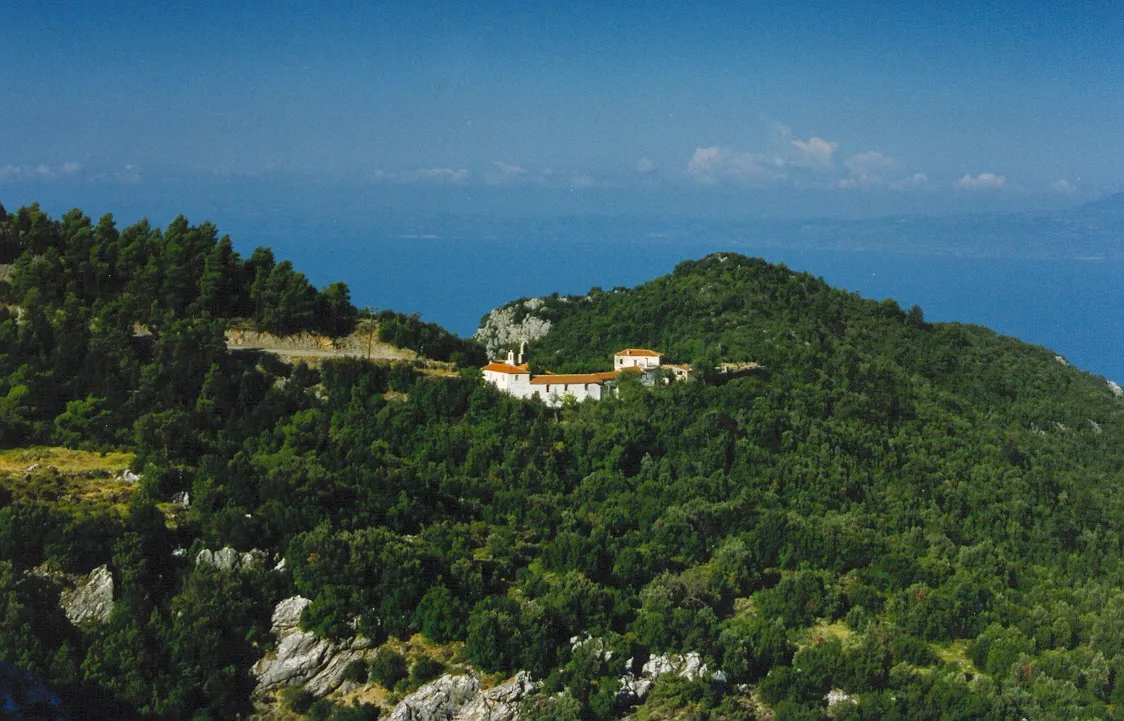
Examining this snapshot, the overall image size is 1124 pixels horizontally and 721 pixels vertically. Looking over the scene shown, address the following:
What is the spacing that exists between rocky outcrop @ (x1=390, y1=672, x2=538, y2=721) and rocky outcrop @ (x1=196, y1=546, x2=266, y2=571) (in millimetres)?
4826

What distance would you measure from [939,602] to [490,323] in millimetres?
31212

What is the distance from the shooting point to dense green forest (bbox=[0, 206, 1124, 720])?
2233 cm

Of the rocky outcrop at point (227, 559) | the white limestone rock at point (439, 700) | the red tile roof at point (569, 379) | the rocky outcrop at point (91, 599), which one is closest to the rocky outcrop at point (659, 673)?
the white limestone rock at point (439, 700)

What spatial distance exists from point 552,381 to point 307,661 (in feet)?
45.4

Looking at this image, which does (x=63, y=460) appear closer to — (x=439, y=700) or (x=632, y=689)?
(x=439, y=700)

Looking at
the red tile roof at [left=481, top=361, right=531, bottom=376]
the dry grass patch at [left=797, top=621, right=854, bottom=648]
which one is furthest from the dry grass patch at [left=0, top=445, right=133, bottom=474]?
the dry grass patch at [left=797, top=621, right=854, bottom=648]

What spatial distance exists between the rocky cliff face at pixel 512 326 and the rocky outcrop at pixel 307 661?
24.8m

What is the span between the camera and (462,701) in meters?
21.8

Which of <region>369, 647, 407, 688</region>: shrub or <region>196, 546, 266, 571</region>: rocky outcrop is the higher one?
<region>196, 546, 266, 571</region>: rocky outcrop

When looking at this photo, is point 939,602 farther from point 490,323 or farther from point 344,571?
point 490,323

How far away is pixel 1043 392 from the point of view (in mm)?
46594

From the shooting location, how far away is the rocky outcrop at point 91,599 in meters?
22.2

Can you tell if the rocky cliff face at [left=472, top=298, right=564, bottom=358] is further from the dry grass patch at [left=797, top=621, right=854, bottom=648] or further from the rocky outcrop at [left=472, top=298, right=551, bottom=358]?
the dry grass patch at [left=797, top=621, right=854, bottom=648]

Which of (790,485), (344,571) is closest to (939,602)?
(790,485)
